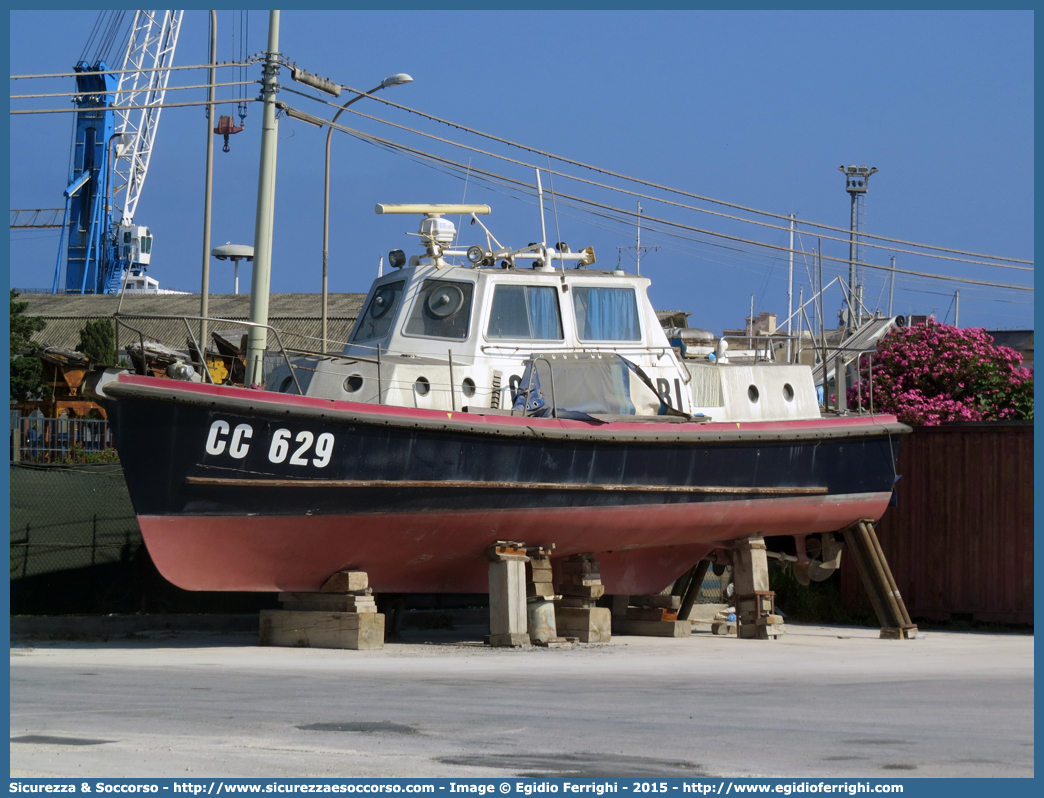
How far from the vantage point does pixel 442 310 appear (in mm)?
13680

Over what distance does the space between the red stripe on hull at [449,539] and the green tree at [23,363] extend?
18.6 meters

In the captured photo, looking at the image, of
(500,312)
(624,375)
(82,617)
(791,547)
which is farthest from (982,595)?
(82,617)

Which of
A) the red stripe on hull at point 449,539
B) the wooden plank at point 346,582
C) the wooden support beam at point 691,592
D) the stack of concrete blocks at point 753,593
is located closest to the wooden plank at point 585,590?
the red stripe on hull at point 449,539

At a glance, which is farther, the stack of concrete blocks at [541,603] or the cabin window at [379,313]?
the cabin window at [379,313]

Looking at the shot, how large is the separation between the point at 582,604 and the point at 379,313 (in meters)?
4.17

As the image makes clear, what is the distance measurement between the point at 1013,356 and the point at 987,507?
31.3ft

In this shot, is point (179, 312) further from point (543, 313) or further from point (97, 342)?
point (543, 313)

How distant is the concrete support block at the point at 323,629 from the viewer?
11.8 metres

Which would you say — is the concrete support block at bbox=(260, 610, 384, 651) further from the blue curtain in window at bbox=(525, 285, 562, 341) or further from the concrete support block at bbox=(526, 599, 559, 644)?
the blue curtain in window at bbox=(525, 285, 562, 341)

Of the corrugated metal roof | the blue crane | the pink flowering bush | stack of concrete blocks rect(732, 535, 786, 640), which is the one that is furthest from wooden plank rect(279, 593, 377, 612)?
the blue crane

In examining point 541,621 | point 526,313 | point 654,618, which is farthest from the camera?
point 654,618

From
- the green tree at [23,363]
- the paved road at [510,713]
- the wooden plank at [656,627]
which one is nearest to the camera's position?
the paved road at [510,713]

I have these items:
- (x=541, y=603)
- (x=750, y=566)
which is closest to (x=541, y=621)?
(x=541, y=603)

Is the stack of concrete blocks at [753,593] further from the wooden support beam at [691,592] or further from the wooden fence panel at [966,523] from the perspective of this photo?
the wooden fence panel at [966,523]
